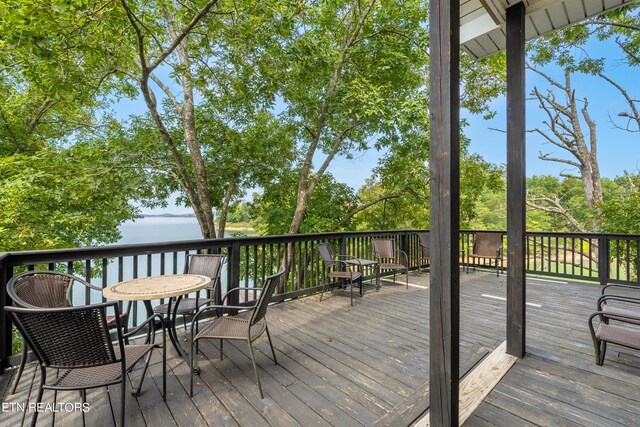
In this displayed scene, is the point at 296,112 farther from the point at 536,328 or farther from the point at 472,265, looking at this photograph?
the point at 536,328

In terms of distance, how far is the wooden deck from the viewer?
173 centimetres

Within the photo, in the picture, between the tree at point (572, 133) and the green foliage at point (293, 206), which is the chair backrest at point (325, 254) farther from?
the tree at point (572, 133)

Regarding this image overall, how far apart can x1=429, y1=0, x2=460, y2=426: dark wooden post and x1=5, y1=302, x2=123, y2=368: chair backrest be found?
165 cm

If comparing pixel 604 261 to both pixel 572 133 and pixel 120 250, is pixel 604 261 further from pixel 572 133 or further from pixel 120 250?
pixel 572 133

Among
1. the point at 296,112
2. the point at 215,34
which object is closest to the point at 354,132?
the point at 296,112

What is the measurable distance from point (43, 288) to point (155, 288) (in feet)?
2.79

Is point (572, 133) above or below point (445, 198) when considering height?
above

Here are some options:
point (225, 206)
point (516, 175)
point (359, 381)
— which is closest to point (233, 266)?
point (359, 381)

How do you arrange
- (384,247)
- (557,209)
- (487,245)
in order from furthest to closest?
(557,209)
(487,245)
(384,247)

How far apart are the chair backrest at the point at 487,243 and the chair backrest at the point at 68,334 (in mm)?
6623

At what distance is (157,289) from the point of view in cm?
214

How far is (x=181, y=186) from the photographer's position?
8531 mm

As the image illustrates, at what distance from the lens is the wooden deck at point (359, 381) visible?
5.68 feet

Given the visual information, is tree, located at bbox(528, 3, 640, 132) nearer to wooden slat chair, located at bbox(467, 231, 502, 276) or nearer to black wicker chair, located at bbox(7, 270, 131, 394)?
wooden slat chair, located at bbox(467, 231, 502, 276)
